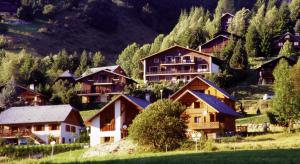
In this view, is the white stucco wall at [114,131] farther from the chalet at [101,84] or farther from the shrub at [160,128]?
the chalet at [101,84]

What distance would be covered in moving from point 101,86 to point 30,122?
21838 mm

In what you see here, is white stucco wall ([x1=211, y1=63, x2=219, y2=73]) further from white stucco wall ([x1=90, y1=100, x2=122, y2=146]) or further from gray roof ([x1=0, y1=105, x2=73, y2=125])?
white stucco wall ([x1=90, y1=100, x2=122, y2=146])

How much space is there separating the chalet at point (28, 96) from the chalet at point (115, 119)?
2486 cm

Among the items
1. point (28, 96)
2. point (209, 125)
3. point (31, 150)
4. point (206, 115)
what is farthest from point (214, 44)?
point (31, 150)

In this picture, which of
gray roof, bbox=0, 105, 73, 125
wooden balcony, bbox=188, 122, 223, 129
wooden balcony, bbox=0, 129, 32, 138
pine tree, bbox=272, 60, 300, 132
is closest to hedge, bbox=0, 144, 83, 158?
wooden balcony, bbox=188, 122, 223, 129

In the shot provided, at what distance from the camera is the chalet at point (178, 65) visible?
300ft

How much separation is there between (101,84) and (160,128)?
47.4 meters

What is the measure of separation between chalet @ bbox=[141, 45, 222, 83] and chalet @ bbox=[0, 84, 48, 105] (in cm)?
1698

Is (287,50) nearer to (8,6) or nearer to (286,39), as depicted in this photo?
(286,39)

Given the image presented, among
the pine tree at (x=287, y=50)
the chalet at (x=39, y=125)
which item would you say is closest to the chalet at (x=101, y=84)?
the chalet at (x=39, y=125)

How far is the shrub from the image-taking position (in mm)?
42000

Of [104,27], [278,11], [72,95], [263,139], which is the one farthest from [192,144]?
[104,27]

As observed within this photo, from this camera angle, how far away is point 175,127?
141 ft

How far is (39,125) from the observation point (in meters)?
69.8
